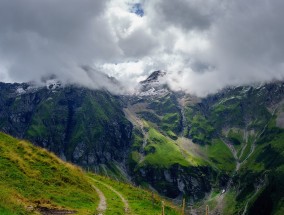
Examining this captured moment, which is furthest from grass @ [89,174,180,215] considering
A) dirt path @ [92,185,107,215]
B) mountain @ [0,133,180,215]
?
dirt path @ [92,185,107,215]

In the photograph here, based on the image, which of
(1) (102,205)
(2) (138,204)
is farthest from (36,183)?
(2) (138,204)

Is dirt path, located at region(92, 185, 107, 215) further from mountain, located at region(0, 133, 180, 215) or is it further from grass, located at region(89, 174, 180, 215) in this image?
grass, located at region(89, 174, 180, 215)

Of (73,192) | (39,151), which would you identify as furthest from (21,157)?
(73,192)

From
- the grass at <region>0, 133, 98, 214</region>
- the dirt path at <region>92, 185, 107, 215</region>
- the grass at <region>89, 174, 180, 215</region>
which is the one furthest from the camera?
the grass at <region>89, 174, 180, 215</region>

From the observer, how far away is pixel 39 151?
186 ft

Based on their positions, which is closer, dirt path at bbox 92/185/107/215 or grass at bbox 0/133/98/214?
grass at bbox 0/133/98/214

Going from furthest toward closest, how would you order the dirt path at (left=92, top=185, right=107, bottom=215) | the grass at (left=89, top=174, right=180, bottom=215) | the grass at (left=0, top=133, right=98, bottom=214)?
the grass at (left=89, top=174, right=180, bottom=215), the dirt path at (left=92, top=185, right=107, bottom=215), the grass at (left=0, top=133, right=98, bottom=214)

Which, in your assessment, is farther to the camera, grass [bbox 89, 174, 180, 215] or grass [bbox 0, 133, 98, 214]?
grass [bbox 89, 174, 180, 215]

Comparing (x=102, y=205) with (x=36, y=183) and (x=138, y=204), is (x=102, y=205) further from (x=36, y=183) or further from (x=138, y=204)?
(x=36, y=183)

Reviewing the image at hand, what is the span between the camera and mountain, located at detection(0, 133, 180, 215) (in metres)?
37.7

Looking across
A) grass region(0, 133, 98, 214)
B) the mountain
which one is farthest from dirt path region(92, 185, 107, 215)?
grass region(0, 133, 98, 214)

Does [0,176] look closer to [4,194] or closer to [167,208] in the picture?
[4,194]

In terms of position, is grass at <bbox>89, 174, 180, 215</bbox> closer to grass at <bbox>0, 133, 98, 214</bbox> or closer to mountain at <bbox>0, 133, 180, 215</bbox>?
mountain at <bbox>0, 133, 180, 215</bbox>

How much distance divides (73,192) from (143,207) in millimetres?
10227
